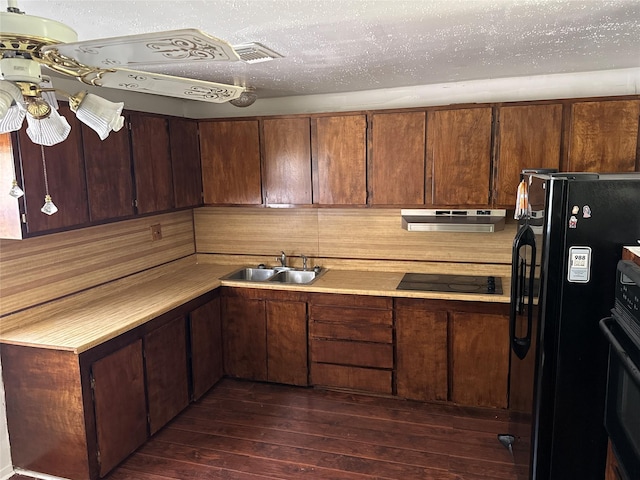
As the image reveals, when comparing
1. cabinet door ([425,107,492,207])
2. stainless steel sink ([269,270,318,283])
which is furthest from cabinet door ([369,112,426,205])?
stainless steel sink ([269,270,318,283])

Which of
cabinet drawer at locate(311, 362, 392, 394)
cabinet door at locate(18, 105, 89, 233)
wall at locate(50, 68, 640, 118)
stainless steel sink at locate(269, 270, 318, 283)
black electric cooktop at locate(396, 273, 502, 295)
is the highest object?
wall at locate(50, 68, 640, 118)

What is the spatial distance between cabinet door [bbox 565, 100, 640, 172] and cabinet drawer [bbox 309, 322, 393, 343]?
1.70m

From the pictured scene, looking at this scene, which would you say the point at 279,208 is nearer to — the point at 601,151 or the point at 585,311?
the point at 601,151

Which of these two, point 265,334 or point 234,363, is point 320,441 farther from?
point 234,363

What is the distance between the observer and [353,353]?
3.60m

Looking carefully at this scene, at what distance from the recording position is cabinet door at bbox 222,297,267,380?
3779 mm

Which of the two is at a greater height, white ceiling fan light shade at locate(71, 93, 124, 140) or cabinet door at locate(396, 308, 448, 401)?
white ceiling fan light shade at locate(71, 93, 124, 140)

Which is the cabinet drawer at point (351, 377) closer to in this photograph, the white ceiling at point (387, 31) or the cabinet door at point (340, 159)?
the cabinet door at point (340, 159)

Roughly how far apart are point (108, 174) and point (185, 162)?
856mm

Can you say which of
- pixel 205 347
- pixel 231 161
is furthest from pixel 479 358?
pixel 231 161

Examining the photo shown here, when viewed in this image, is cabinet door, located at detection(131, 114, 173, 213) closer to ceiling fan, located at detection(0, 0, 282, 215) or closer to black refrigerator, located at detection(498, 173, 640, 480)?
ceiling fan, located at detection(0, 0, 282, 215)

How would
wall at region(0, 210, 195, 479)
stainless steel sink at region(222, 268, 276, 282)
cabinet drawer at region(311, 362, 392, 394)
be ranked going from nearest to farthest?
wall at region(0, 210, 195, 479) < cabinet drawer at region(311, 362, 392, 394) < stainless steel sink at region(222, 268, 276, 282)

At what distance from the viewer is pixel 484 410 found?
340 cm

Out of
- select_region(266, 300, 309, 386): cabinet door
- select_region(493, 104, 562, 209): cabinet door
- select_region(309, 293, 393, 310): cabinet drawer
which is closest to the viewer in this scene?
select_region(493, 104, 562, 209): cabinet door
